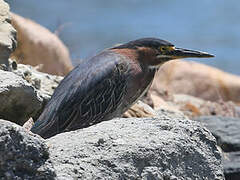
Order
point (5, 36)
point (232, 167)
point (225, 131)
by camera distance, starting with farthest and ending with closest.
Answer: point (225, 131)
point (232, 167)
point (5, 36)

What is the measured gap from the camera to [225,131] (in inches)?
285

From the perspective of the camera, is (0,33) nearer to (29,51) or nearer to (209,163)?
(209,163)

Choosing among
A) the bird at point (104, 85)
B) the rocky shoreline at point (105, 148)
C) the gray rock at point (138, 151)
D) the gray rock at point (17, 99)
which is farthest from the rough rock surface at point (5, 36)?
the gray rock at point (138, 151)

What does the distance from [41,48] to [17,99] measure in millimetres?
6418

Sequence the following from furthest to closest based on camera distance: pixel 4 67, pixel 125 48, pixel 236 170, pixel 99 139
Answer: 1. pixel 236 170
2. pixel 125 48
3. pixel 4 67
4. pixel 99 139

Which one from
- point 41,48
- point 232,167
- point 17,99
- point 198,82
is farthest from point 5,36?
point 198,82

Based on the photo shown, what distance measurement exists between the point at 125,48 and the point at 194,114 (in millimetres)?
3532

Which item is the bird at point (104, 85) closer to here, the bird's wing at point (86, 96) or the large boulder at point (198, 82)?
the bird's wing at point (86, 96)

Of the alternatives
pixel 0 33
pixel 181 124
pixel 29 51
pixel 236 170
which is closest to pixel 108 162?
pixel 181 124

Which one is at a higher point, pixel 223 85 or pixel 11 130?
pixel 11 130

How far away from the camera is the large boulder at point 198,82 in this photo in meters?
13.4

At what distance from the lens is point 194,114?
8.88m

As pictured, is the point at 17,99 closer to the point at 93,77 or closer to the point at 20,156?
the point at 93,77

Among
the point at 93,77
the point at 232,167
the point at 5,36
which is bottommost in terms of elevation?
the point at 232,167
